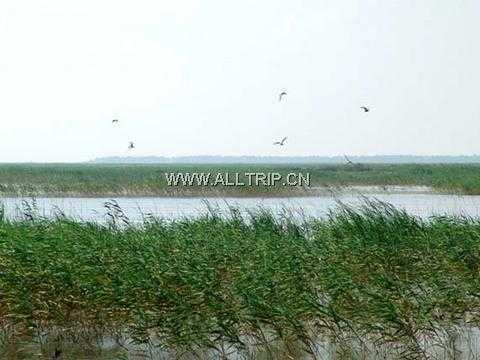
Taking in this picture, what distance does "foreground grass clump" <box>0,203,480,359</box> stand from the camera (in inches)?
409

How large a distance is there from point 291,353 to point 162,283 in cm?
194

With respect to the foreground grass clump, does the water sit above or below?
below

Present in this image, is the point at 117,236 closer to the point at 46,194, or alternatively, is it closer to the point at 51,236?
the point at 51,236

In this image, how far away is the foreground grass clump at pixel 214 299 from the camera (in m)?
10.4

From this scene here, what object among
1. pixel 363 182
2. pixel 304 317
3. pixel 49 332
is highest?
pixel 304 317

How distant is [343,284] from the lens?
1109 centimetres

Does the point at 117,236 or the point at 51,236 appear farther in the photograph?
the point at 117,236

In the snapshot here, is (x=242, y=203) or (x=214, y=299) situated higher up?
(x=214, y=299)

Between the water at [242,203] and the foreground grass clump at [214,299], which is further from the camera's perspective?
the water at [242,203]

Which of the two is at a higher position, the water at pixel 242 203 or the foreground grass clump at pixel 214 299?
the foreground grass clump at pixel 214 299

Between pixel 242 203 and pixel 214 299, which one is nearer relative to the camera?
pixel 214 299

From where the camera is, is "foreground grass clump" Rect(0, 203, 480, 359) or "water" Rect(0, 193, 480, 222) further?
"water" Rect(0, 193, 480, 222)

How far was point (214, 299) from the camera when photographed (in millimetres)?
10539

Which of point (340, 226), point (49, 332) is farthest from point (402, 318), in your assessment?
point (340, 226)
